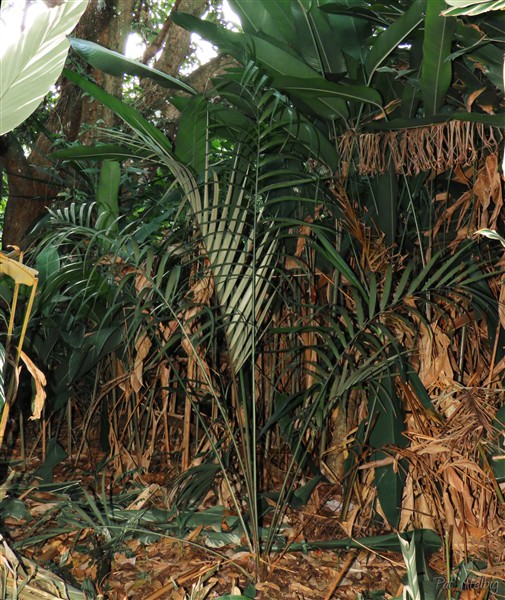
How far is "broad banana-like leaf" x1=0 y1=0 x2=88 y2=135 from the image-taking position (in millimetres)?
628

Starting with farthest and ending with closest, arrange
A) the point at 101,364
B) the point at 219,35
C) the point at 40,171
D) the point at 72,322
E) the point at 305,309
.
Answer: the point at 40,171 → the point at 101,364 → the point at 72,322 → the point at 305,309 → the point at 219,35

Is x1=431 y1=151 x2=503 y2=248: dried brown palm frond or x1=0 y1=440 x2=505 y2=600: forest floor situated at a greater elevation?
x1=431 y1=151 x2=503 y2=248: dried brown palm frond

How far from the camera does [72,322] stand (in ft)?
6.49

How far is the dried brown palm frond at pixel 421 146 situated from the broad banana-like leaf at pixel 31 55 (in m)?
0.98

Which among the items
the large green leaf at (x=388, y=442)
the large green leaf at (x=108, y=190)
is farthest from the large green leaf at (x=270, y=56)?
the large green leaf at (x=388, y=442)

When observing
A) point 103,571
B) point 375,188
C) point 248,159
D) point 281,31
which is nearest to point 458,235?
point 375,188

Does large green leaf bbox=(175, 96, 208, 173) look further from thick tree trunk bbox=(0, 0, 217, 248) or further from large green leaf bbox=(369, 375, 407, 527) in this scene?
thick tree trunk bbox=(0, 0, 217, 248)

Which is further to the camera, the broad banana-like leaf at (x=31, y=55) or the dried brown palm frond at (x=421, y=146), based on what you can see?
the dried brown palm frond at (x=421, y=146)

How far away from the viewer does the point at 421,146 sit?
57.9 inches

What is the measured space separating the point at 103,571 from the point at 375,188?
1.09m

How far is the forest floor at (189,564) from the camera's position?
1383 millimetres

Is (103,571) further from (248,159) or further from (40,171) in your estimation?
(40,171)

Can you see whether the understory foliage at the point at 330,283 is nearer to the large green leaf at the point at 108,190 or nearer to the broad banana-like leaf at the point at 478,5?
the large green leaf at the point at 108,190

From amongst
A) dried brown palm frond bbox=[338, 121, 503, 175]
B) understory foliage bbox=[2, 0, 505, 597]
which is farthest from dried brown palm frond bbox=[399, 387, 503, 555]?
dried brown palm frond bbox=[338, 121, 503, 175]
